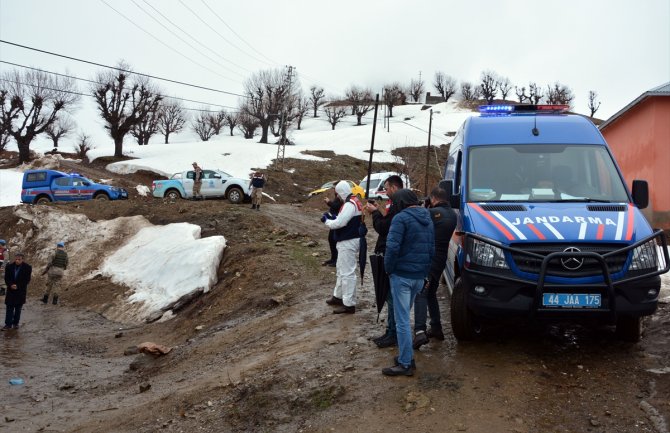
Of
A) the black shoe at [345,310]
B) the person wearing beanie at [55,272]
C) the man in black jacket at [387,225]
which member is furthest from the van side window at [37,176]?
the man in black jacket at [387,225]

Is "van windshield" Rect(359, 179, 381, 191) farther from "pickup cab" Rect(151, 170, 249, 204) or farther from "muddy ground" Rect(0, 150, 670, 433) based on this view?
"muddy ground" Rect(0, 150, 670, 433)

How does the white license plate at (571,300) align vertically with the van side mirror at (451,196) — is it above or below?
below

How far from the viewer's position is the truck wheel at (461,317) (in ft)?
19.3

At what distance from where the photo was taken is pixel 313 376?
5809mm

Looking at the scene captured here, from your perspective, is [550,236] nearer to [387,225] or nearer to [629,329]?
[629,329]

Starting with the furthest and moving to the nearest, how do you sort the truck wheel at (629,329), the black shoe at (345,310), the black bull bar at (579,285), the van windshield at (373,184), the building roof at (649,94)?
the van windshield at (373,184) < the building roof at (649,94) < the black shoe at (345,310) < the truck wheel at (629,329) < the black bull bar at (579,285)

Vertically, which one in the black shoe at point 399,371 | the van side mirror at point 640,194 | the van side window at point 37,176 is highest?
the van side mirror at point 640,194

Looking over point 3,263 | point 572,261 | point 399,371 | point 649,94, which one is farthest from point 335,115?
point 572,261

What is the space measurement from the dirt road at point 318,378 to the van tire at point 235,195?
14.6 metres

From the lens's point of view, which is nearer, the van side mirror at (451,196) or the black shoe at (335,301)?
the van side mirror at (451,196)

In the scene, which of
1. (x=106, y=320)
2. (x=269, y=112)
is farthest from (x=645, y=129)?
(x=269, y=112)

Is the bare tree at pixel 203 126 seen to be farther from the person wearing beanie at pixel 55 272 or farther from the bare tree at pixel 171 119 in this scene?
the person wearing beanie at pixel 55 272

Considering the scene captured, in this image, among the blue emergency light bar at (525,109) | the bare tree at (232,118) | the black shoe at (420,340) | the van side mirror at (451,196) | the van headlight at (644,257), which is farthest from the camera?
the bare tree at (232,118)

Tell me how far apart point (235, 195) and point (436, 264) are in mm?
20358
